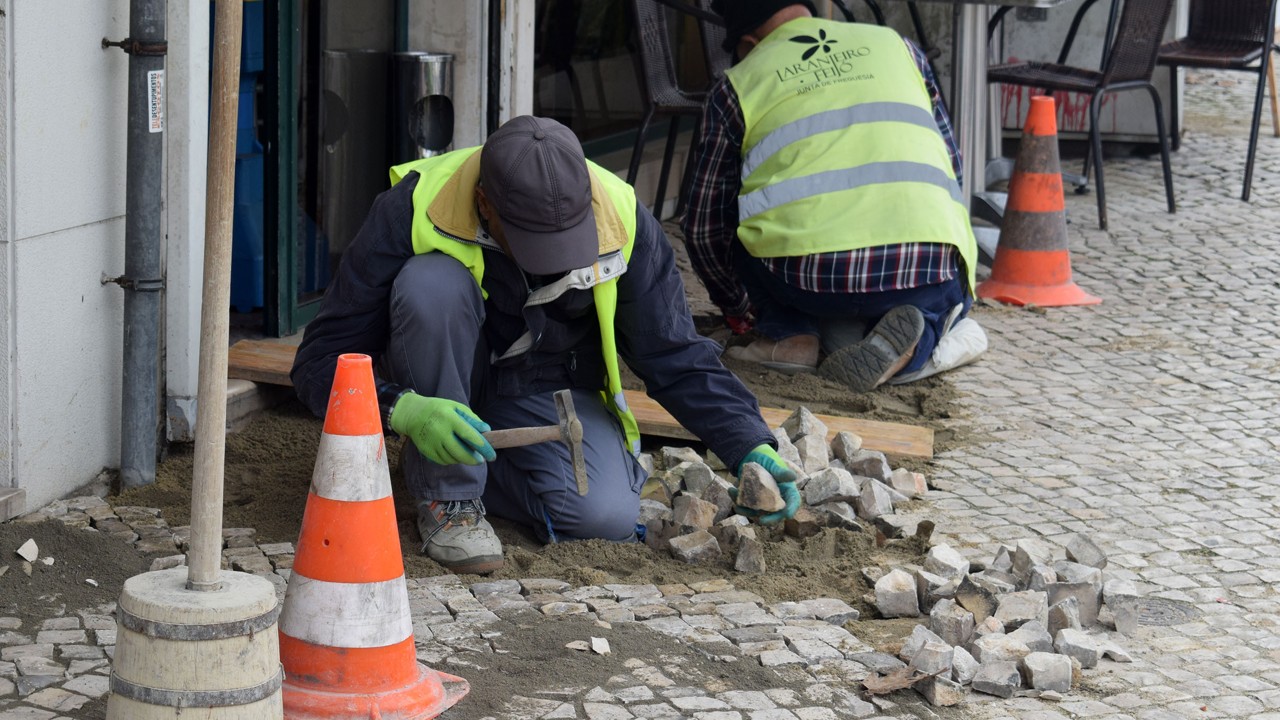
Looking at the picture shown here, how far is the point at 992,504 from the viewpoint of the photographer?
448cm

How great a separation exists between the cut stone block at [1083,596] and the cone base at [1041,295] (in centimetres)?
350

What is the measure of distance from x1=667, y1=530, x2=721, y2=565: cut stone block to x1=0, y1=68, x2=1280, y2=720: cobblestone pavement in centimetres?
16

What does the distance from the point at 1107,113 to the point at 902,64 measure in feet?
18.1

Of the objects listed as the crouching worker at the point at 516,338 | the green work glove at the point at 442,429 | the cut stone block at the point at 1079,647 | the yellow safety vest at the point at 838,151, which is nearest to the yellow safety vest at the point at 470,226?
the crouching worker at the point at 516,338

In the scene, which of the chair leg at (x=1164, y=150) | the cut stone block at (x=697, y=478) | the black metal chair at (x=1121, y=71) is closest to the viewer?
the cut stone block at (x=697, y=478)

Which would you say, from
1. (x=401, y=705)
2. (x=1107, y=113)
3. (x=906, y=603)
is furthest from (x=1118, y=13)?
(x=401, y=705)

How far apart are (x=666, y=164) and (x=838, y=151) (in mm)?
2566

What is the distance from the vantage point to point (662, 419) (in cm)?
480

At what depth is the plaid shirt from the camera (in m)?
5.38

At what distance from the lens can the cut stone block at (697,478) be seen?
4332 mm

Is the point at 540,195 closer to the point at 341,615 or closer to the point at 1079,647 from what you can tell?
the point at 341,615

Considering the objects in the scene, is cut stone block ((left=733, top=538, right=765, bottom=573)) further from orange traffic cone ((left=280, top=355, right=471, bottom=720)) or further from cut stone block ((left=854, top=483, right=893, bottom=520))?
orange traffic cone ((left=280, top=355, right=471, bottom=720))

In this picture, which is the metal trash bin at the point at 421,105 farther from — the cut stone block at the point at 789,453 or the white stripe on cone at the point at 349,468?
the white stripe on cone at the point at 349,468

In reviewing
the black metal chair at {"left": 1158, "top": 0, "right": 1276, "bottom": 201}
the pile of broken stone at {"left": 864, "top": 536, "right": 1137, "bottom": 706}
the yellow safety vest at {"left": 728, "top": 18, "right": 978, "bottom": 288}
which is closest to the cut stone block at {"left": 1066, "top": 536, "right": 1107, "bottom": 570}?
the pile of broken stone at {"left": 864, "top": 536, "right": 1137, "bottom": 706}
